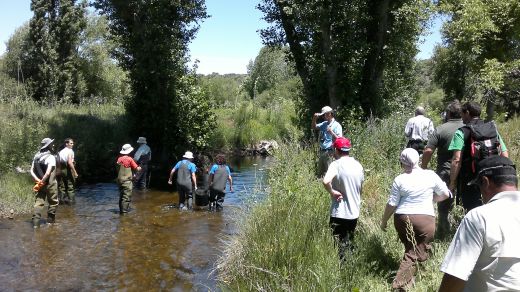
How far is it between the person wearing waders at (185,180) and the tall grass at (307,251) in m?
5.52

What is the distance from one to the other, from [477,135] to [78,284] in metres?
6.71

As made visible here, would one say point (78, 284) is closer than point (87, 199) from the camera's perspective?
Yes

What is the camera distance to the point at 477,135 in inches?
234

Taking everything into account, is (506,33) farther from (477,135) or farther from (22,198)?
(22,198)

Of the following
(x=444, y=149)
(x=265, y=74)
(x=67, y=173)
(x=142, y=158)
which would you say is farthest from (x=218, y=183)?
(x=265, y=74)

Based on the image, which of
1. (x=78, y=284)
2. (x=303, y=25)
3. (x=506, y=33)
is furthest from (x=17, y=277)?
(x=506, y=33)

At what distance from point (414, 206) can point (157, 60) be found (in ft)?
57.7

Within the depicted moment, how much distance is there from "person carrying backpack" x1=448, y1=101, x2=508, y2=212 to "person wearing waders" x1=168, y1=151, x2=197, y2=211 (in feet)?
28.9

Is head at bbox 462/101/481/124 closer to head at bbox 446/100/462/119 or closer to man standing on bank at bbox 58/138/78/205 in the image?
head at bbox 446/100/462/119

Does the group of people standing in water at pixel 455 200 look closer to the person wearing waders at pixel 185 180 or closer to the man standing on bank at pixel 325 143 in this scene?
the man standing on bank at pixel 325 143

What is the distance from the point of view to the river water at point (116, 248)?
27.3ft

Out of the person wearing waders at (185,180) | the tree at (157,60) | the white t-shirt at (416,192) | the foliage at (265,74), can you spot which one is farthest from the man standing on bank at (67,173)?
the foliage at (265,74)

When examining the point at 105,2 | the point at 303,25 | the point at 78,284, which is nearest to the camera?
the point at 78,284

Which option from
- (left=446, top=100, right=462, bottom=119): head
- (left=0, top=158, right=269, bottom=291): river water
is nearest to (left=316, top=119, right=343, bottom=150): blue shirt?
(left=0, top=158, right=269, bottom=291): river water
